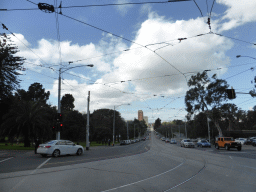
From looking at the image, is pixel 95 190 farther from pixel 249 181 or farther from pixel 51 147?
pixel 51 147

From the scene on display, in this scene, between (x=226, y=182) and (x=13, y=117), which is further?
(x=13, y=117)

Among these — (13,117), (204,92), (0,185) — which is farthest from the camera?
(204,92)

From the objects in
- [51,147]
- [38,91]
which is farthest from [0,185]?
[38,91]

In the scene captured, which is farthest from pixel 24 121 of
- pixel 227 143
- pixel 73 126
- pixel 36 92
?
pixel 36 92

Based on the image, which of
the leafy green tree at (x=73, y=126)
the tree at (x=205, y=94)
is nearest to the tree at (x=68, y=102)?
the leafy green tree at (x=73, y=126)

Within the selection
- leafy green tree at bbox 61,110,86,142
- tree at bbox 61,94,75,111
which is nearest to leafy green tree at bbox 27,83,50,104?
tree at bbox 61,94,75,111

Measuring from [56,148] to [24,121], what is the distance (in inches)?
588

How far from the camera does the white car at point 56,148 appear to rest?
16.6m

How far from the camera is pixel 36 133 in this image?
30.5m

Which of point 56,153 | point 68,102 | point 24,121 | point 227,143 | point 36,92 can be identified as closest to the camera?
point 56,153

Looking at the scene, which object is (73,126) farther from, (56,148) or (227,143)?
(56,148)

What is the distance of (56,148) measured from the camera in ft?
55.9

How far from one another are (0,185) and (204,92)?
4701 centimetres

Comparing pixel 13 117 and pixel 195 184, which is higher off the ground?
pixel 13 117
